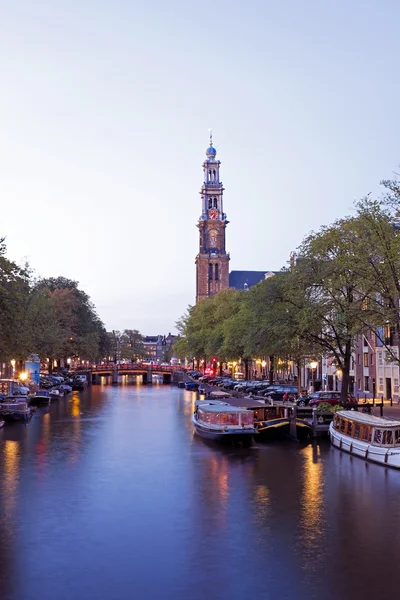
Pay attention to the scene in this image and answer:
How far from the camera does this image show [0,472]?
42.1m

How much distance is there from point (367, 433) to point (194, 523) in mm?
19617

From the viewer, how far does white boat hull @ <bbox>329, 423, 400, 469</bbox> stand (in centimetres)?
4241

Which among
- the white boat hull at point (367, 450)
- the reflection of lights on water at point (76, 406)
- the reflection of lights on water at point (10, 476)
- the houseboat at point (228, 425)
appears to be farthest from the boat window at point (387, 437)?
the reflection of lights on water at point (76, 406)

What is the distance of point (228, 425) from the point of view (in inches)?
2208

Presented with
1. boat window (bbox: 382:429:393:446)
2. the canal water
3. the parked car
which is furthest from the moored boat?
boat window (bbox: 382:429:393:446)

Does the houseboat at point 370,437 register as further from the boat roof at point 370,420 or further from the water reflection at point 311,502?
the water reflection at point 311,502

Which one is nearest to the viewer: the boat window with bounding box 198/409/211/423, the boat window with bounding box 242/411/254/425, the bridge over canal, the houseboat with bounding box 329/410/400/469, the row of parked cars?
the houseboat with bounding box 329/410/400/469

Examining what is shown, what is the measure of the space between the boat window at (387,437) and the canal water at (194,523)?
218cm

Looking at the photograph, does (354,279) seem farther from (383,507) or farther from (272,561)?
(272,561)

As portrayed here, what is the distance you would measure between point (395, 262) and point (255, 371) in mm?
104669

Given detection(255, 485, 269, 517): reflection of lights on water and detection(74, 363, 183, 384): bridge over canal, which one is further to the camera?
detection(74, 363, 183, 384): bridge over canal

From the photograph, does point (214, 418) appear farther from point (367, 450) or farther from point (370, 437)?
point (367, 450)

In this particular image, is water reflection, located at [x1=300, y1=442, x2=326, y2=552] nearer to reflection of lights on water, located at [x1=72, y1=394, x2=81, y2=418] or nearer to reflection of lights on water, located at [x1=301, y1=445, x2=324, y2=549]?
reflection of lights on water, located at [x1=301, y1=445, x2=324, y2=549]

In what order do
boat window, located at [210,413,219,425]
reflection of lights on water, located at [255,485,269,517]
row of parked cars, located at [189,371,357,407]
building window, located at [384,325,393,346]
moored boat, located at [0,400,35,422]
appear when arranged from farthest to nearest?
building window, located at [384,325,393,346]
moored boat, located at [0,400,35,422]
row of parked cars, located at [189,371,357,407]
boat window, located at [210,413,219,425]
reflection of lights on water, located at [255,485,269,517]
